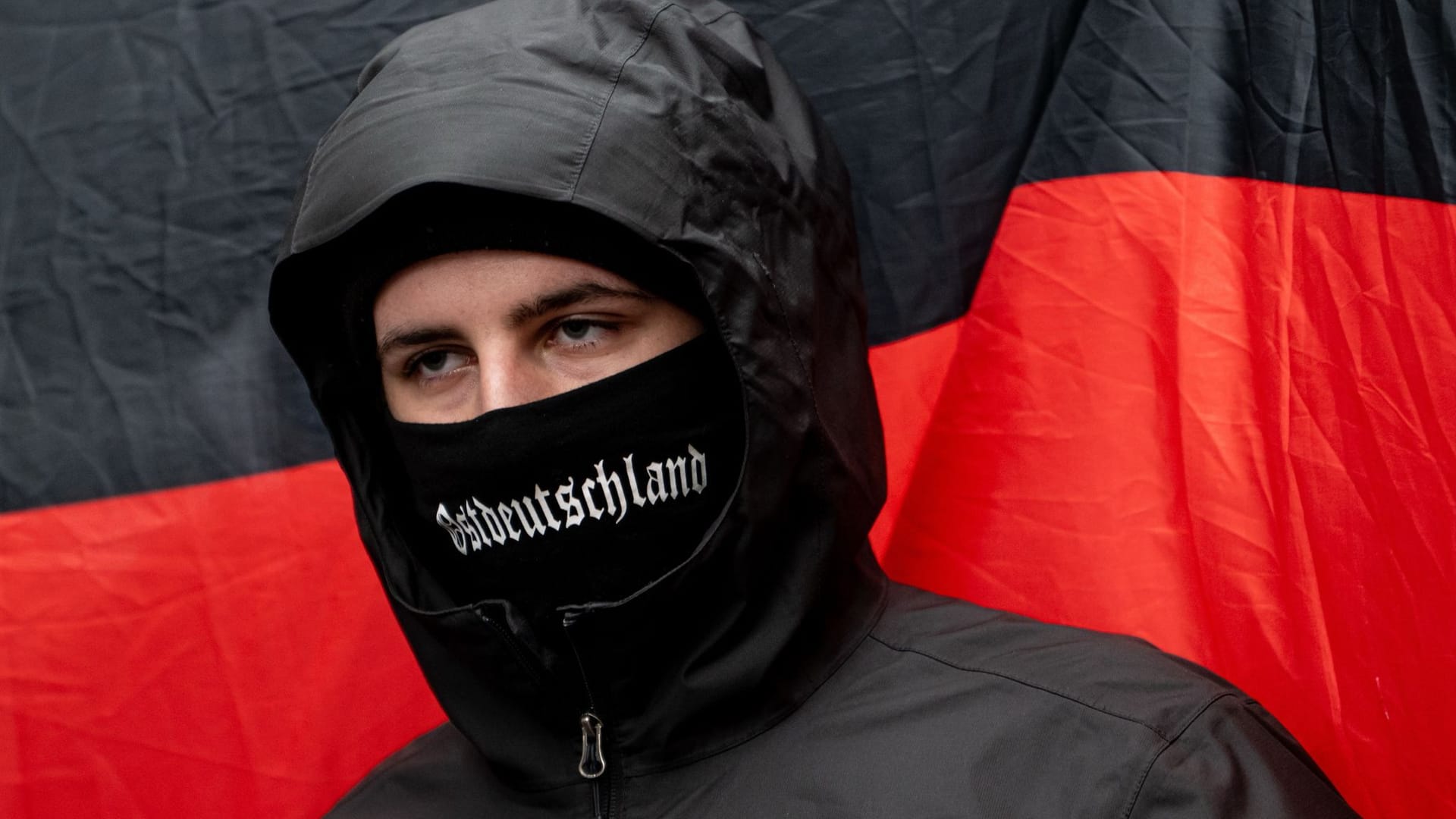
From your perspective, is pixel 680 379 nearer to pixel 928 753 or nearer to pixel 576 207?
pixel 576 207

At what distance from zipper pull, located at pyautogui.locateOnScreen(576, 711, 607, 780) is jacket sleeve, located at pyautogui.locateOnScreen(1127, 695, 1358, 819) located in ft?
2.04

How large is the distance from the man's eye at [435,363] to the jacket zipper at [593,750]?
402 millimetres

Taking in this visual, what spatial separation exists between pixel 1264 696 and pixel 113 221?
1945 millimetres

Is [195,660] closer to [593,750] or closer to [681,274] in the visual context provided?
[593,750]

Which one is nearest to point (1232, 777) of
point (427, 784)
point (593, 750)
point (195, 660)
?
point (593, 750)

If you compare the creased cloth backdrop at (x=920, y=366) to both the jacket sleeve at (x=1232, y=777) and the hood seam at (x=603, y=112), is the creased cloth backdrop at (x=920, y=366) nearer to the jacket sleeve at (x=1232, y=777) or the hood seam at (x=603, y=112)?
the jacket sleeve at (x=1232, y=777)

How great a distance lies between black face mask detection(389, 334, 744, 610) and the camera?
168cm

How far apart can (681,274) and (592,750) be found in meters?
0.60

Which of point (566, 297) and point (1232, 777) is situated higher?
point (566, 297)

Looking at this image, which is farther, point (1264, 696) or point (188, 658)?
point (188, 658)

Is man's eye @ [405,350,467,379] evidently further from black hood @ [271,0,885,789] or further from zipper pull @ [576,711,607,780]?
zipper pull @ [576,711,607,780]

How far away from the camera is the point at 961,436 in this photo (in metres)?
2.14

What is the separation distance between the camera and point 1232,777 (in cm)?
144

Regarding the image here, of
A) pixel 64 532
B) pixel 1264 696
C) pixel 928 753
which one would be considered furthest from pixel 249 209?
pixel 1264 696
